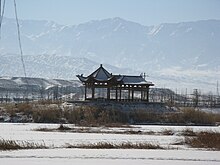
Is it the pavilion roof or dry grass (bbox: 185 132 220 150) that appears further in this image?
the pavilion roof

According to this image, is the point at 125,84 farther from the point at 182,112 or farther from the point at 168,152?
the point at 168,152

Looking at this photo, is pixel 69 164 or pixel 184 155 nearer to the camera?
pixel 69 164

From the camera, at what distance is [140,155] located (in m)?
22.0

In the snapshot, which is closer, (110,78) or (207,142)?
(207,142)

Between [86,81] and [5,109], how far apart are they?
10.2 metres

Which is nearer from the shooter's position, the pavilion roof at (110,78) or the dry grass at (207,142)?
the dry grass at (207,142)

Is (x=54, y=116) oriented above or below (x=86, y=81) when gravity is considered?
below

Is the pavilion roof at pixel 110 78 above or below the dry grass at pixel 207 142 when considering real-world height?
above

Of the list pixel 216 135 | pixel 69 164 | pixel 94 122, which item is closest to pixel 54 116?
pixel 94 122

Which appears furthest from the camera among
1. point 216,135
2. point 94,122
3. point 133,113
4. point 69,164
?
point 133,113

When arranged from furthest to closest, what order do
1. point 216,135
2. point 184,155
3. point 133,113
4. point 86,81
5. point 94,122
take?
point 86,81 → point 133,113 → point 94,122 → point 216,135 → point 184,155

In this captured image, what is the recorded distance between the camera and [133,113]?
53594mm

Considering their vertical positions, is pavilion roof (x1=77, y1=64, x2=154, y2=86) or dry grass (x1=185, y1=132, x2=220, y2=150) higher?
pavilion roof (x1=77, y1=64, x2=154, y2=86)

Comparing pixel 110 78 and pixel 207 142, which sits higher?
pixel 110 78
